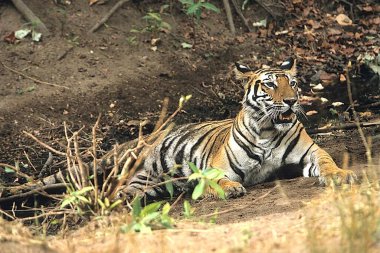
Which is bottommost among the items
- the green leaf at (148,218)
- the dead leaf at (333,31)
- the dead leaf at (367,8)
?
the dead leaf at (333,31)

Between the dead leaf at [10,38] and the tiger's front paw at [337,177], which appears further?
the dead leaf at [10,38]

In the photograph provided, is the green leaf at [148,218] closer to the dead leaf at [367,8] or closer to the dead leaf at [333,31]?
the dead leaf at [333,31]

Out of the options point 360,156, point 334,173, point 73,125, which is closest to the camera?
point 334,173

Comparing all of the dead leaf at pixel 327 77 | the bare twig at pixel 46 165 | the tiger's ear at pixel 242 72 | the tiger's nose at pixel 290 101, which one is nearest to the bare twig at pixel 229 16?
the dead leaf at pixel 327 77

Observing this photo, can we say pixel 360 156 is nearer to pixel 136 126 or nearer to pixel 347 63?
pixel 136 126

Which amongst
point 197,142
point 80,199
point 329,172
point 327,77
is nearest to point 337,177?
point 329,172

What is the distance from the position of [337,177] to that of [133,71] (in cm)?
438

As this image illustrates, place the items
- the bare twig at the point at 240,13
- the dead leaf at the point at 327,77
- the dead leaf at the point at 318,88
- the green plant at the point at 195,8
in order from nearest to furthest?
the green plant at the point at 195,8
the dead leaf at the point at 318,88
the dead leaf at the point at 327,77
the bare twig at the point at 240,13

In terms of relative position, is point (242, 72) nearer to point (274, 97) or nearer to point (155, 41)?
point (274, 97)

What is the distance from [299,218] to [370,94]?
5626mm

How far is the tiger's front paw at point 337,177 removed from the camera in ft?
19.8

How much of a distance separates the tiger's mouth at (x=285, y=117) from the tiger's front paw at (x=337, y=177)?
646 millimetres

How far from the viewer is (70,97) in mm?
9258

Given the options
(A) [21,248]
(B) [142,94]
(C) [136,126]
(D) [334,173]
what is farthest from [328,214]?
(B) [142,94]
